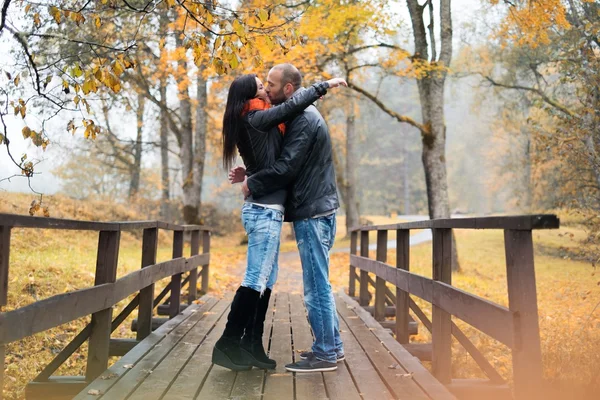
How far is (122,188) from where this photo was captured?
114 feet

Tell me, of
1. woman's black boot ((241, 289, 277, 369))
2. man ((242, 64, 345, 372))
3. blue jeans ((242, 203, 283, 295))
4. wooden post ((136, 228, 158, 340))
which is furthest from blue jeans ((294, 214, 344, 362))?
wooden post ((136, 228, 158, 340))

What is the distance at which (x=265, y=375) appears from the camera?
402 centimetres

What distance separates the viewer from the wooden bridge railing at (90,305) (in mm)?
2875

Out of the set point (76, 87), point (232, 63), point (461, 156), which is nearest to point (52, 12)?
point (76, 87)

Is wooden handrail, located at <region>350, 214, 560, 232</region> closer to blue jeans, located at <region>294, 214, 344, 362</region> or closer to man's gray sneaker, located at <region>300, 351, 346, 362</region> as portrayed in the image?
blue jeans, located at <region>294, 214, 344, 362</region>

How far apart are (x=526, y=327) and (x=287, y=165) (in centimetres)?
186

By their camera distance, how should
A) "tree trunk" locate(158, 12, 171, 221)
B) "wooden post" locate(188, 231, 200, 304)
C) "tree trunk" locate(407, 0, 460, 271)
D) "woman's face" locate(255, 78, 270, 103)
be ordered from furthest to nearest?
1. "tree trunk" locate(158, 12, 171, 221)
2. "tree trunk" locate(407, 0, 460, 271)
3. "wooden post" locate(188, 231, 200, 304)
4. "woman's face" locate(255, 78, 270, 103)

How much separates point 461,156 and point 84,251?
4960 cm

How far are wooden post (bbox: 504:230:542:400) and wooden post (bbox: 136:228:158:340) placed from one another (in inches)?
142

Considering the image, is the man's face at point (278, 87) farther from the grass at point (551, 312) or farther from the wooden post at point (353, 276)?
the wooden post at point (353, 276)

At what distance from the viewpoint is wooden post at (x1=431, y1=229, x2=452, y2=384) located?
13.7 ft

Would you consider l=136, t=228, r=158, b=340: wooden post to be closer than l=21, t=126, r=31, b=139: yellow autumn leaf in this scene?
No

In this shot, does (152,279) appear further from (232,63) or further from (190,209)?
(190,209)

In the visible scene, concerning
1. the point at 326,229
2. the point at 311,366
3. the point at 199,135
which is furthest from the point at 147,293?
the point at 199,135
